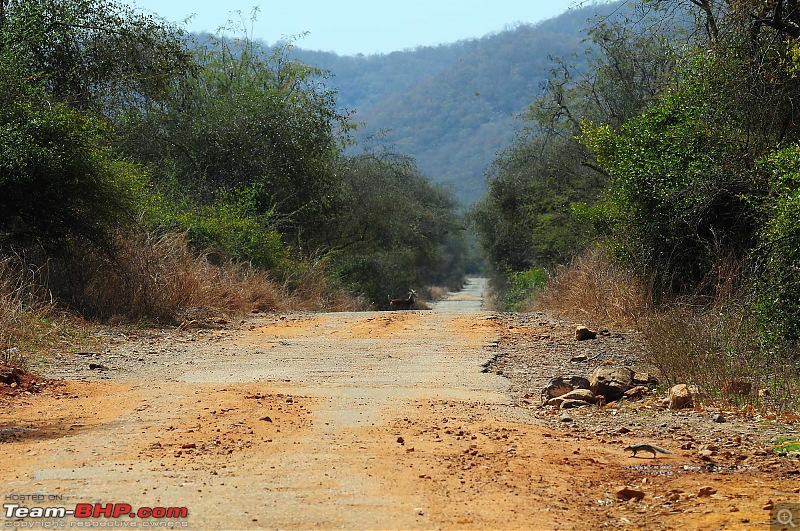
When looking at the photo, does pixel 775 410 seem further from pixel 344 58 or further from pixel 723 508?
pixel 344 58

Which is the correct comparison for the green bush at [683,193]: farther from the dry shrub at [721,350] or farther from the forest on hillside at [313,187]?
the dry shrub at [721,350]

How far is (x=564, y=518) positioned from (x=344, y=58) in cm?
18891

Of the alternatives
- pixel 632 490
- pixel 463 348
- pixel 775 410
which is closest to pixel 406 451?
pixel 632 490

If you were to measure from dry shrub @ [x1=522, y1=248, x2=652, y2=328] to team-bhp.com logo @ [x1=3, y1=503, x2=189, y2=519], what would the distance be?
336 inches

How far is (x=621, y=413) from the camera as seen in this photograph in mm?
7859

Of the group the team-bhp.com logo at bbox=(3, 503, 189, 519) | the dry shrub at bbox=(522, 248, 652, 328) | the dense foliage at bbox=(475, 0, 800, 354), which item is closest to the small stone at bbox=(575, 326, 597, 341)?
the dry shrub at bbox=(522, 248, 652, 328)

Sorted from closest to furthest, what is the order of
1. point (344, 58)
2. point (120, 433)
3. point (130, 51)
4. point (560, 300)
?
point (120, 433)
point (560, 300)
point (130, 51)
point (344, 58)

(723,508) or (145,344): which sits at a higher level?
(723,508)

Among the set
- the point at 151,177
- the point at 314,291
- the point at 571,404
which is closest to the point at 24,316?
the point at 571,404

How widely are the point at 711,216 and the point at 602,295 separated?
8.84 feet

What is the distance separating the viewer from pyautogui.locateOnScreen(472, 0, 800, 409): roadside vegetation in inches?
358

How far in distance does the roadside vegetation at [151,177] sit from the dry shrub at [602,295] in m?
6.32

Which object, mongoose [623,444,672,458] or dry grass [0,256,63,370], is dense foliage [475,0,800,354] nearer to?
mongoose [623,444,672,458]

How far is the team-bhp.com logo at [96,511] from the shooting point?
430 cm
